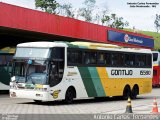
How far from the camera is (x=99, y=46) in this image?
25.3 metres

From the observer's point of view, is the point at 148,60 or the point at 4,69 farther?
the point at 4,69

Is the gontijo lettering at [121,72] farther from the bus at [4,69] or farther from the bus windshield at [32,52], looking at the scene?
the bus at [4,69]

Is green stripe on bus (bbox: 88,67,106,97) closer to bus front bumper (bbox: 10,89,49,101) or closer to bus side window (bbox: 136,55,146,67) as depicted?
bus front bumper (bbox: 10,89,49,101)

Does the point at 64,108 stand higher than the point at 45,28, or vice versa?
the point at 45,28

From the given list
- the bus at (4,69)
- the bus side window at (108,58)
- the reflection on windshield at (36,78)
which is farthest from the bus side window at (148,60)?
the reflection on windshield at (36,78)

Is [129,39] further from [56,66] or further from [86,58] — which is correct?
[56,66]

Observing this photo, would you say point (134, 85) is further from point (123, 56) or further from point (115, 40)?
point (115, 40)

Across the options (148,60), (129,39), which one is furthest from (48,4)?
(148,60)

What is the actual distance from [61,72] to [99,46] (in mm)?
4145

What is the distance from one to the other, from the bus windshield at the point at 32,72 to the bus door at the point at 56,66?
0.29m

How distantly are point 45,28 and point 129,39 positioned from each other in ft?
63.4

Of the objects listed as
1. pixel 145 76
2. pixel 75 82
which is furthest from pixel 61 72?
pixel 145 76

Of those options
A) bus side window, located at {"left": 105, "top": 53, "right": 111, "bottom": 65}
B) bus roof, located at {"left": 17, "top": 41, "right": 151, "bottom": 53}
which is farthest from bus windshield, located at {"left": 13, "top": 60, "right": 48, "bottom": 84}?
bus side window, located at {"left": 105, "top": 53, "right": 111, "bottom": 65}

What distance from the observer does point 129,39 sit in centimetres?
5141
